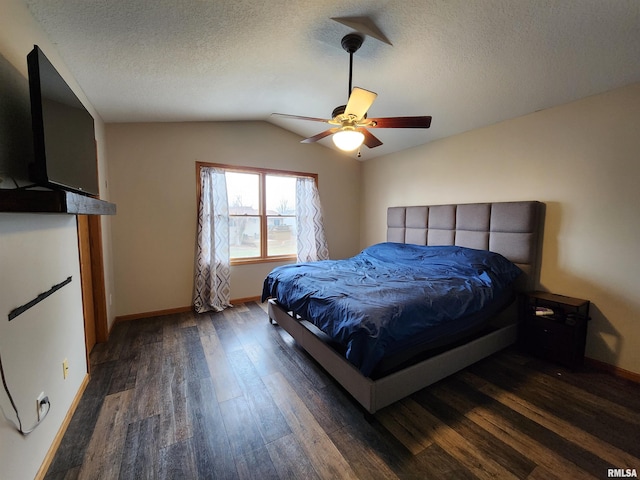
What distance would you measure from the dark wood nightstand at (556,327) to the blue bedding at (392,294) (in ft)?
1.00

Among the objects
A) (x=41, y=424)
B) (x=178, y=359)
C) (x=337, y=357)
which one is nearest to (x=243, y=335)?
(x=178, y=359)

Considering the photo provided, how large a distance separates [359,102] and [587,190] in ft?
7.73

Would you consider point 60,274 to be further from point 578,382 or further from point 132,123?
point 578,382

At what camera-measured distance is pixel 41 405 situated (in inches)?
57.3

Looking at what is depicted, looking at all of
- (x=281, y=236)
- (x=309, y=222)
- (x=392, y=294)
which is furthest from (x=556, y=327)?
(x=281, y=236)

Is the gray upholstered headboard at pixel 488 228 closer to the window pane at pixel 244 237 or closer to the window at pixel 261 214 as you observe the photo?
the window at pixel 261 214

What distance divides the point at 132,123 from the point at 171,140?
47 cm

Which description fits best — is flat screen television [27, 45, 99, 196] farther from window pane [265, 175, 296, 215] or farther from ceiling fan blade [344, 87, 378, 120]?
window pane [265, 175, 296, 215]

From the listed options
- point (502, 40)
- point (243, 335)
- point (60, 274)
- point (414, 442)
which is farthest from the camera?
point (243, 335)

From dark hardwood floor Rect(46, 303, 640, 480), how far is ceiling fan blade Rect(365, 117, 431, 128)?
6.97 feet

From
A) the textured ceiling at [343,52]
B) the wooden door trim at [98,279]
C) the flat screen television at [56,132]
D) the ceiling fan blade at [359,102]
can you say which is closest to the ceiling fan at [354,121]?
the ceiling fan blade at [359,102]

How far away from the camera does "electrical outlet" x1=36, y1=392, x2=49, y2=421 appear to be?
4.71 feet

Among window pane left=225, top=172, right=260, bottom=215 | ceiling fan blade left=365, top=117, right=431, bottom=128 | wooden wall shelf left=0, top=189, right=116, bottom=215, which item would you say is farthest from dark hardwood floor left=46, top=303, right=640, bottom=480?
window pane left=225, top=172, right=260, bottom=215

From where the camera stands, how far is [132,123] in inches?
136
